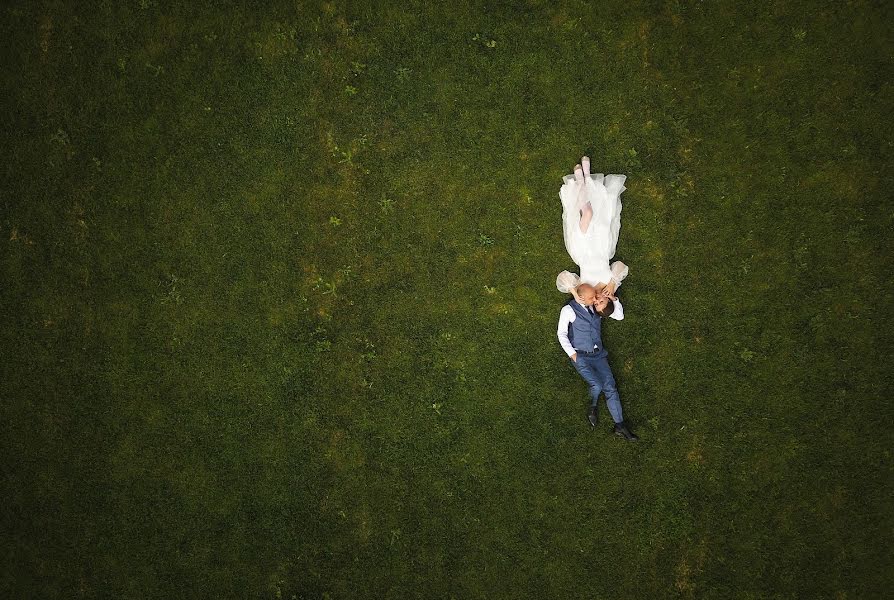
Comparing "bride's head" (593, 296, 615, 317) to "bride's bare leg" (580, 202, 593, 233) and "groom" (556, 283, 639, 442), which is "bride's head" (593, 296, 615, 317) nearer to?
"groom" (556, 283, 639, 442)

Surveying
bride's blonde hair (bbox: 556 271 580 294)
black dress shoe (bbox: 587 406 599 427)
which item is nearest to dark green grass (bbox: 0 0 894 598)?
black dress shoe (bbox: 587 406 599 427)

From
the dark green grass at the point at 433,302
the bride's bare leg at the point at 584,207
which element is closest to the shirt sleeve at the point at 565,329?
the dark green grass at the point at 433,302

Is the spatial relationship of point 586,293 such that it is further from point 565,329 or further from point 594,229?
point 594,229

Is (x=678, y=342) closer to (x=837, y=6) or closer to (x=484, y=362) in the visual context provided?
(x=484, y=362)

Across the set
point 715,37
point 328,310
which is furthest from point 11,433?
point 715,37

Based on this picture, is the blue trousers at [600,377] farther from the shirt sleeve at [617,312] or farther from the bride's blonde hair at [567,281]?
the bride's blonde hair at [567,281]

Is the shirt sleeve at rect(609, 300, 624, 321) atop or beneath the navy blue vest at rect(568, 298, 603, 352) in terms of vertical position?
atop
